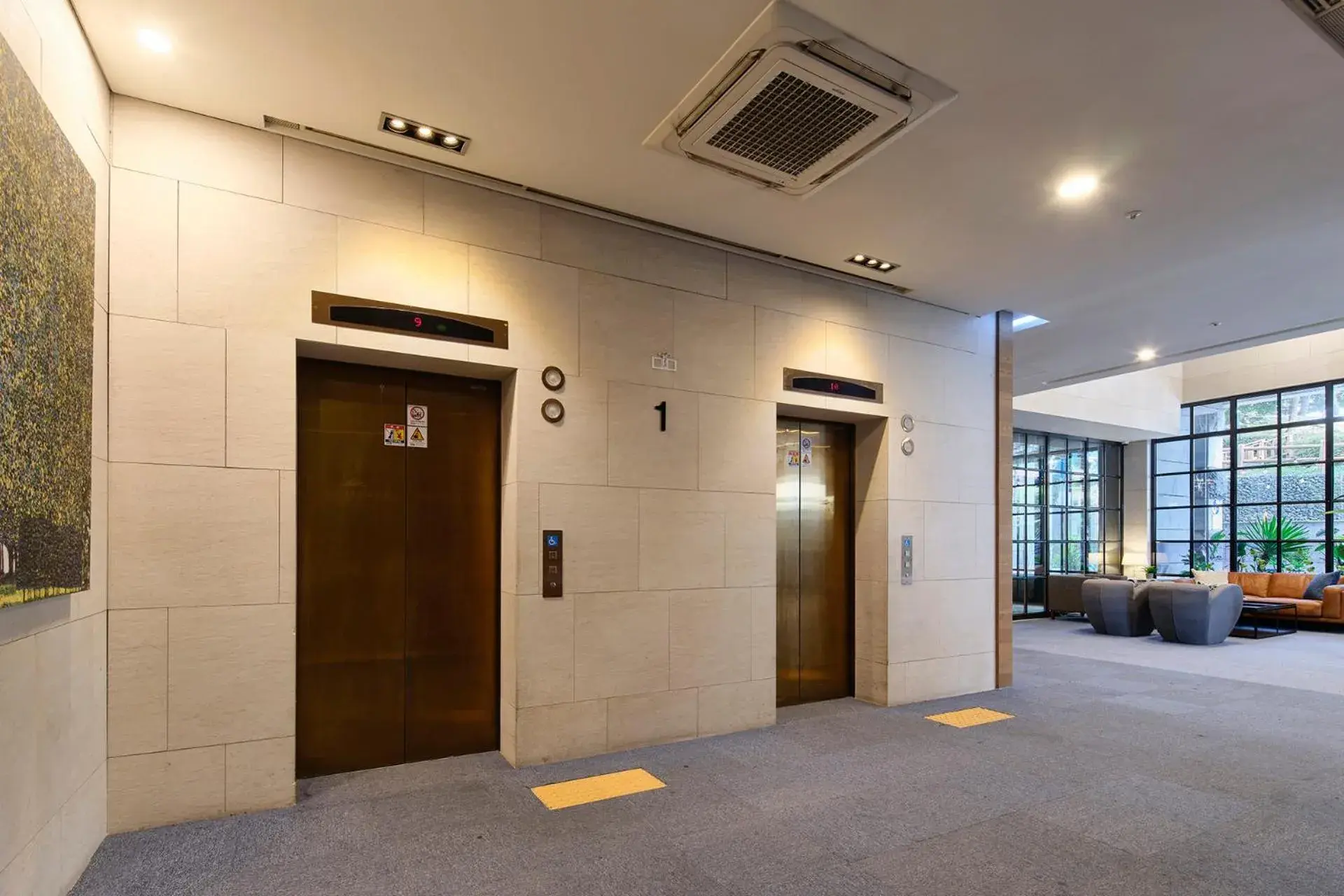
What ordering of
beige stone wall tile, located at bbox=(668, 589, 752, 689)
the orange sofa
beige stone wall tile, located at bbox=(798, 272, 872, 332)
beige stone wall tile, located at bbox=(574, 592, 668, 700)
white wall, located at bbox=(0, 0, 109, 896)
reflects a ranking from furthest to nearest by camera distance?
the orange sofa
beige stone wall tile, located at bbox=(798, 272, 872, 332)
beige stone wall tile, located at bbox=(668, 589, 752, 689)
beige stone wall tile, located at bbox=(574, 592, 668, 700)
white wall, located at bbox=(0, 0, 109, 896)

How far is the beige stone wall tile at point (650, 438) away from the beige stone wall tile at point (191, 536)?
2.09 meters

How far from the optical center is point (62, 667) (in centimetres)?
291

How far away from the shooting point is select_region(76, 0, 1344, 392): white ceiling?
311cm

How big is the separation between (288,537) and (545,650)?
165 centimetres

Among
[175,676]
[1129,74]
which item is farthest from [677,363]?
[175,676]

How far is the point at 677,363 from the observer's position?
211 inches

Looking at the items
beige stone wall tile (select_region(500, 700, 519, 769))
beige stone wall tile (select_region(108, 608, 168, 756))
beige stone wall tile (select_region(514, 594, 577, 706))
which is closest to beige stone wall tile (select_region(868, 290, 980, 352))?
beige stone wall tile (select_region(514, 594, 577, 706))

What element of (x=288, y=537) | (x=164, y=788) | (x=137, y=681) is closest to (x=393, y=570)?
(x=288, y=537)

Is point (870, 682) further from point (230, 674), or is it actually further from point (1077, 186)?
point (230, 674)

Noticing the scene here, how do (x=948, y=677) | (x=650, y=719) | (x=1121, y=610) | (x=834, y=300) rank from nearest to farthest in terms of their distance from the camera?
(x=650, y=719)
(x=834, y=300)
(x=948, y=677)
(x=1121, y=610)

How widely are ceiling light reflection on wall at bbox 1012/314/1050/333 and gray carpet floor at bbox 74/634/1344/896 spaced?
13.3ft

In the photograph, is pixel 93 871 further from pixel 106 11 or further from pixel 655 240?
pixel 655 240

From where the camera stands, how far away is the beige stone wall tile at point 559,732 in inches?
181

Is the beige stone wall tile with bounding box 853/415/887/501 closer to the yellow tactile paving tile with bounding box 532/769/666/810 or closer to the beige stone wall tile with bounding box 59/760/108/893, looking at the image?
the yellow tactile paving tile with bounding box 532/769/666/810
